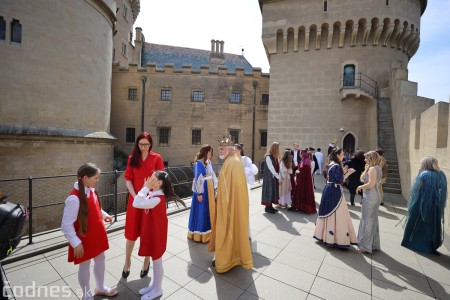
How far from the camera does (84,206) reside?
2.28 m

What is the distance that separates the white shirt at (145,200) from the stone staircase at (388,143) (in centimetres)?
1063

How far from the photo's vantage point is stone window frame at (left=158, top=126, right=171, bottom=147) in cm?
1978

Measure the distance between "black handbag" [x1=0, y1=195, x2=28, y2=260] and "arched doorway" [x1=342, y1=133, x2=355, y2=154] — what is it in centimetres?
1573

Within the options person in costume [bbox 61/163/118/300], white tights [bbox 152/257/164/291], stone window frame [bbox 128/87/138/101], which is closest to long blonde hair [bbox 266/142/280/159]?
white tights [bbox 152/257/164/291]

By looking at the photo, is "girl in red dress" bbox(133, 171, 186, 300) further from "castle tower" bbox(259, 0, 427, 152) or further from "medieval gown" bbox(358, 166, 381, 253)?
"castle tower" bbox(259, 0, 427, 152)

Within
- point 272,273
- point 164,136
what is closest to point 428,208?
point 272,273

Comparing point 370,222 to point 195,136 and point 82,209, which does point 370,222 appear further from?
point 195,136

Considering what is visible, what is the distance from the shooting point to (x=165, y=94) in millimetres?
19781

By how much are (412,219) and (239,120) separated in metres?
16.1

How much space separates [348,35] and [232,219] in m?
15.9

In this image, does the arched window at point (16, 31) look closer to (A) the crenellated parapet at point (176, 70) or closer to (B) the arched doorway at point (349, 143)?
(A) the crenellated parapet at point (176, 70)

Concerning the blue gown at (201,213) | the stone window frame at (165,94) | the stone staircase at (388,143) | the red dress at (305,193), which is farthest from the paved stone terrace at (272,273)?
the stone window frame at (165,94)

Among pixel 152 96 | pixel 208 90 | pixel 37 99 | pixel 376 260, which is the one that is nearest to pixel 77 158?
pixel 37 99

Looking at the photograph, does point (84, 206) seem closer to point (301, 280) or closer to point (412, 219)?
point (301, 280)
